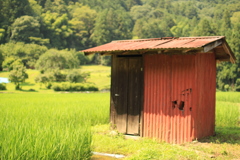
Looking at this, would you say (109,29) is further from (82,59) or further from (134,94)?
(134,94)

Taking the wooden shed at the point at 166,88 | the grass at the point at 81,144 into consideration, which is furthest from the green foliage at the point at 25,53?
the wooden shed at the point at 166,88

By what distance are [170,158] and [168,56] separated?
2810 millimetres

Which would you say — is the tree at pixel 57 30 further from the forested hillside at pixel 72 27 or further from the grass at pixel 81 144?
the grass at pixel 81 144

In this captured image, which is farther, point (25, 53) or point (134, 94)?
point (25, 53)

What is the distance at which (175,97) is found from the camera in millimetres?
A: 7973

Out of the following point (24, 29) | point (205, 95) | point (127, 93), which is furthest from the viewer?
point (24, 29)

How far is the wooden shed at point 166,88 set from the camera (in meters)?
7.76

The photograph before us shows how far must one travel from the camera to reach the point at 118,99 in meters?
9.08

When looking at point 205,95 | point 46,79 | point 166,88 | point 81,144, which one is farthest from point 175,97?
point 46,79

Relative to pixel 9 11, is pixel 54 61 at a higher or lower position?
lower

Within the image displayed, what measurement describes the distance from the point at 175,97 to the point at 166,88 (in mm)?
344

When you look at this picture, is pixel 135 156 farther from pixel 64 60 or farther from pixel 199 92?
pixel 64 60

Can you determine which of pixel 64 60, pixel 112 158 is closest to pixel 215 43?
pixel 112 158

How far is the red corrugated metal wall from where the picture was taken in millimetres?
7766
